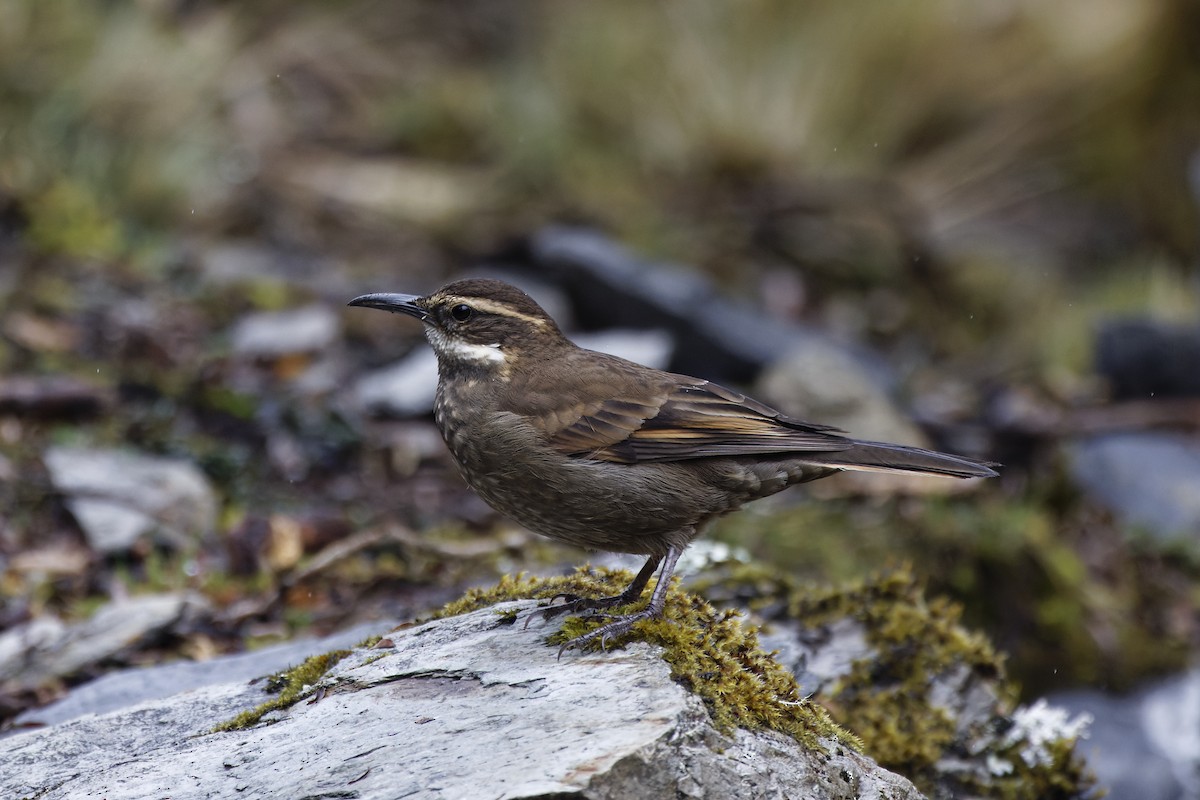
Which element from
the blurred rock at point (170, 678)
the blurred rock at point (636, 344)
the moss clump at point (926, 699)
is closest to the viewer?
the blurred rock at point (170, 678)

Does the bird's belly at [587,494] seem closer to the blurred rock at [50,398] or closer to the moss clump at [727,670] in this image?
the moss clump at [727,670]

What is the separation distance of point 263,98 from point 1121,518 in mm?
10314

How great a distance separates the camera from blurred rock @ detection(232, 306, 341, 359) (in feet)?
32.7

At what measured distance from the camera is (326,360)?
10.1 meters

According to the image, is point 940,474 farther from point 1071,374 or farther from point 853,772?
point 1071,374

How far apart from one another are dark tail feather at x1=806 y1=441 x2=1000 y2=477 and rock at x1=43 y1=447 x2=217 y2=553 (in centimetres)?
408

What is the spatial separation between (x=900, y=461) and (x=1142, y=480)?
18.7ft

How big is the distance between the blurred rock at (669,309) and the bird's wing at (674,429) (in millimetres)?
5166

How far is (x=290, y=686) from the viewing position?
494 centimetres

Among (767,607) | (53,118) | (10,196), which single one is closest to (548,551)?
(767,607)

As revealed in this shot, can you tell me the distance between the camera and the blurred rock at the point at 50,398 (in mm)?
8516

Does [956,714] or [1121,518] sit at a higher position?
[1121,518]

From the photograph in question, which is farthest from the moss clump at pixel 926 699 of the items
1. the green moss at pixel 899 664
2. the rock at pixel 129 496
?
the rock at pixel 129 496


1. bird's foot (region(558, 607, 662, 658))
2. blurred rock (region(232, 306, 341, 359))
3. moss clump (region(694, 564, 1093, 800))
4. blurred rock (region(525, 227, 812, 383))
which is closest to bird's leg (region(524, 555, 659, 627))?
bird's foot (region(558, 607, 662, 658))
